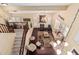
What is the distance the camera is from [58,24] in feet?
3.91

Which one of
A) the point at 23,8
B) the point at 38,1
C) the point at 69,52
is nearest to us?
the point at 38,1

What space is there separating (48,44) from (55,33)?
14cm

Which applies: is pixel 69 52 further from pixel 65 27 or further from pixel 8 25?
pixel 8 25

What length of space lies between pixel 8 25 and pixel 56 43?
1.62ft

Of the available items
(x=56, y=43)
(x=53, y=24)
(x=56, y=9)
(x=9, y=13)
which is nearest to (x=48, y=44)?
(x=56, y=43)

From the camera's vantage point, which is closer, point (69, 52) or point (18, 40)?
point (69, 52)

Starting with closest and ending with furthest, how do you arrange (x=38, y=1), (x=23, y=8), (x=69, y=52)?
(x=38, y=1), (x=69, y=52), (x=23, y=8)

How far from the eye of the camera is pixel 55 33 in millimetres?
1181

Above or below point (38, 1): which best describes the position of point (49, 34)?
below

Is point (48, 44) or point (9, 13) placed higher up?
point (9, 13)

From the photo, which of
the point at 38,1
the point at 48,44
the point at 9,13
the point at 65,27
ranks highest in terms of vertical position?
the point at 38,1

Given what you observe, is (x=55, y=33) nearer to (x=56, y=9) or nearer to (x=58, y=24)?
(x=58, y=24)
